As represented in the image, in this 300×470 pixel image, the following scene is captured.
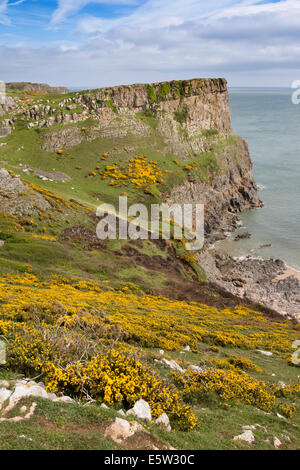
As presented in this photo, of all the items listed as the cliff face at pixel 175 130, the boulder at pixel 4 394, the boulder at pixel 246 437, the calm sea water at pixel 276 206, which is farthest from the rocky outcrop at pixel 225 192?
the boulder at pixel 4 394

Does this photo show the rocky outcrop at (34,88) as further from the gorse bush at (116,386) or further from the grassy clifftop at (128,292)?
the gorse bush at (116,386)

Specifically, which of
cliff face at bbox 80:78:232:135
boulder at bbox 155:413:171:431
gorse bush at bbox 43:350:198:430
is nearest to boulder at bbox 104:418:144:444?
boulder at bbox 155:413:171:431

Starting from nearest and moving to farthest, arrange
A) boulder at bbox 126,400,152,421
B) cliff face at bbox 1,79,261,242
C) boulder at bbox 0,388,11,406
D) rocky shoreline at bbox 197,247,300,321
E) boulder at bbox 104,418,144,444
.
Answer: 1. boulder at bbox 104,418,144,444
2. boulder at bbox 0,388,11,406
3. boulder at bbox 126,400,152,421
4. rocky shoreline at bbox 197,247,300,321
5. cliff face at bbox 1,79,261,242

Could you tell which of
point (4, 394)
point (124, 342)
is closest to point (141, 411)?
point (4, 394)

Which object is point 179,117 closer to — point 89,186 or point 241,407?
point 89,186

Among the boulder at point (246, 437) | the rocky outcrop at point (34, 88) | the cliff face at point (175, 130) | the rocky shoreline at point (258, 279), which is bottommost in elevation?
the rocky shoreline at point (258, 279)

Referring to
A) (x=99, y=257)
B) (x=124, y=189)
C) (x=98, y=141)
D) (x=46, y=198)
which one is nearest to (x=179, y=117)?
(x=98, y=141)

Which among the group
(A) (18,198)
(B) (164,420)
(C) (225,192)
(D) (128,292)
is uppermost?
(A) (18,198)

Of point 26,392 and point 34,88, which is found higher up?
point 34,88

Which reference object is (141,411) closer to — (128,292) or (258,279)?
(128,292)

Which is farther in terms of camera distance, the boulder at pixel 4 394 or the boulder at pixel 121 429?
the boulder at pixel 4 394

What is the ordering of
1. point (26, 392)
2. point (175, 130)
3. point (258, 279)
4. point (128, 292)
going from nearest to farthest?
point (26, 392)
point (128, 292)
point (258, 279)
point (175, 130)

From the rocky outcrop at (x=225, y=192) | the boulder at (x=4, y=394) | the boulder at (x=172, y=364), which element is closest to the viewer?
the boulder at (x=4, y=394)

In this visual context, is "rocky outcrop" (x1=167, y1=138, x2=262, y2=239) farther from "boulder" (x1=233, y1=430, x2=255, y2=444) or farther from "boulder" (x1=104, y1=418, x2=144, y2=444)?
"boulder" (x1=104, y1=418, x2=144, y2=444)
